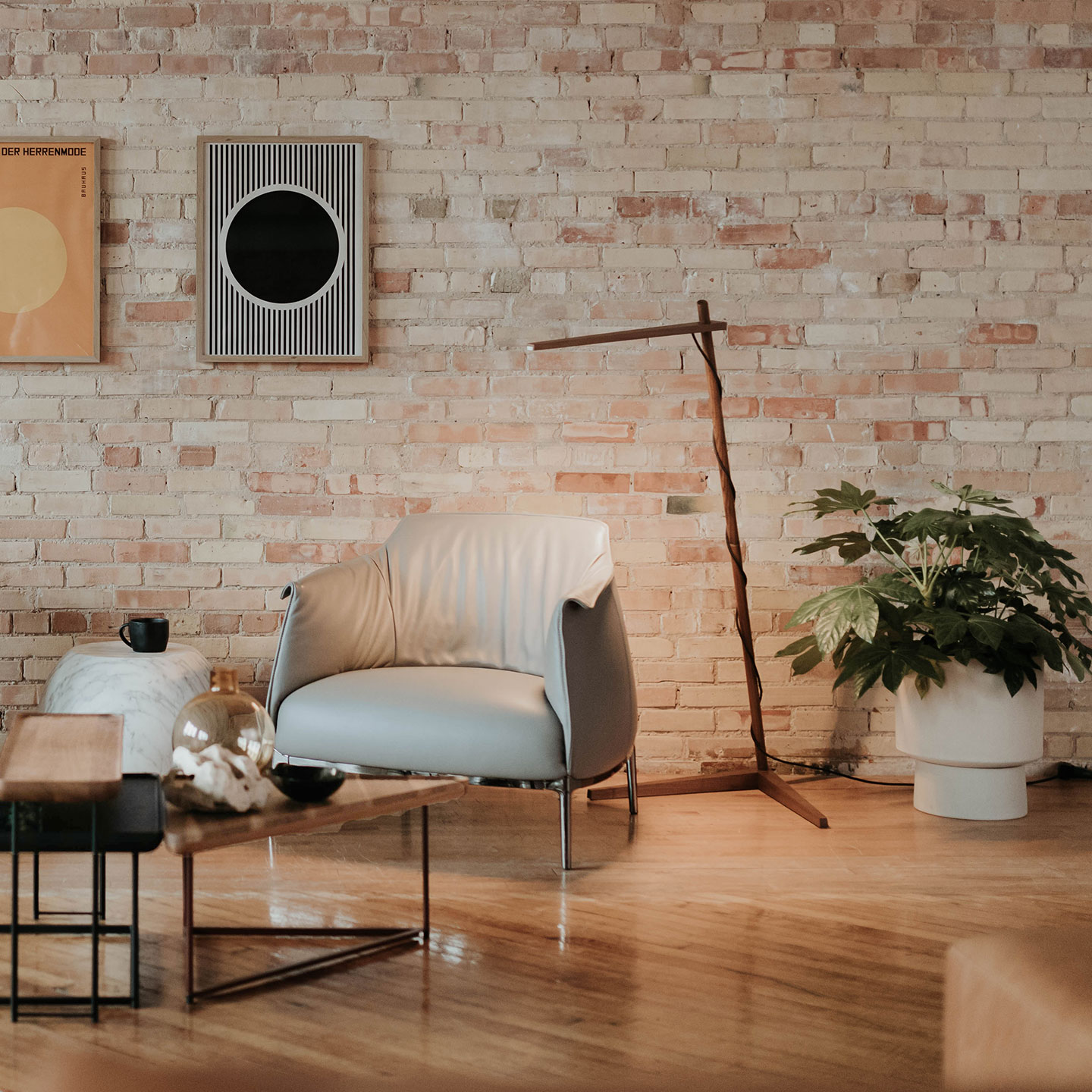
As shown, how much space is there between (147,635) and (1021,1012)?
2.49 m

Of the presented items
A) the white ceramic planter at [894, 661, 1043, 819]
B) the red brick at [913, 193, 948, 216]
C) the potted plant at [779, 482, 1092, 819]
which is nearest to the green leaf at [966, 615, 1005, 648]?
the potted plant at [779, 482, 1092, 819]

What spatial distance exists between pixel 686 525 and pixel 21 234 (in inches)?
85.2

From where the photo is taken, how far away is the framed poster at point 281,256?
3.30m

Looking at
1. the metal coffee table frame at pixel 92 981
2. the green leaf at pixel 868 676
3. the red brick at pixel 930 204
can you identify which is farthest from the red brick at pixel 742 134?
the metal coffee table frame at pixel 92 981

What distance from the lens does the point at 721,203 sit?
3305mm

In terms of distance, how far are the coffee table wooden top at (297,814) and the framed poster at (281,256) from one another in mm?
1694

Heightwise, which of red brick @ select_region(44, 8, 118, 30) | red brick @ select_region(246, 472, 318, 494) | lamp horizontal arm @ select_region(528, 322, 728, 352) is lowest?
red brick @ select_region(246, 472, 318, 494)

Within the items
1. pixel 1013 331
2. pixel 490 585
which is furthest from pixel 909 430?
pixel 490 585

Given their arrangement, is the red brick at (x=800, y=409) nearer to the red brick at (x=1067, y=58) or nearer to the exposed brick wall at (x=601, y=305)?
the exposed brick wall at (x=601, y=305)

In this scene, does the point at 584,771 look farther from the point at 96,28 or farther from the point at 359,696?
the point at 96,28

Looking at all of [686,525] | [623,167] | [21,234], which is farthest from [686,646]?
[21,234]

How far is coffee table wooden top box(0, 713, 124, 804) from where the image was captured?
1585 mm

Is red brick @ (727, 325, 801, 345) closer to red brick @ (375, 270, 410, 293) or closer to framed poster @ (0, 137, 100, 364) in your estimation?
red brick @ (375, 270, 410, 293)

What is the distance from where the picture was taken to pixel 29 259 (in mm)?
3305
